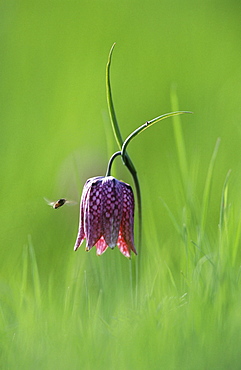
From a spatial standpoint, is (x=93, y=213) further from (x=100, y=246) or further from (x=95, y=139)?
(x=95, y=139)

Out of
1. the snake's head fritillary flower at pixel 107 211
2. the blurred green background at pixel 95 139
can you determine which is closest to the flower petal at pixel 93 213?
the snake's head fritillary flower at pixel 107 211

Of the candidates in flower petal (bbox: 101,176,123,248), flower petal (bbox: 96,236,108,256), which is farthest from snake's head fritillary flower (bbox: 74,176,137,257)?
flower petal (bbox: 96,236,108,256)

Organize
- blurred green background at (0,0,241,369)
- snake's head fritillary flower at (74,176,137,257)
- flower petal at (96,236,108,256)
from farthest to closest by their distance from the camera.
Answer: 1. flower petal at (96,236,108,256)
2. snake's head fritillary flower at (74,176,137,257)
3. blurred green background at (0,0,241,369)

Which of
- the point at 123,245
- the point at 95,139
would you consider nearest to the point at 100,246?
the point at 123,245

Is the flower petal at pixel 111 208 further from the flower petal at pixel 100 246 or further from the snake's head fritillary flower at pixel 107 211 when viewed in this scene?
the flower petal at pixel 100 246

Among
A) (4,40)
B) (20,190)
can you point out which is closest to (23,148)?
(20,190)

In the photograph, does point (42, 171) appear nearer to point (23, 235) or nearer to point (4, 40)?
point (23, 235)

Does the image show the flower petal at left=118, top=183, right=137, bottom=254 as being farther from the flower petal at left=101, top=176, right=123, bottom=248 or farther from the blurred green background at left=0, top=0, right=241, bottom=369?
the blurred green background at left=0, top=0, right=241, bottom=369
